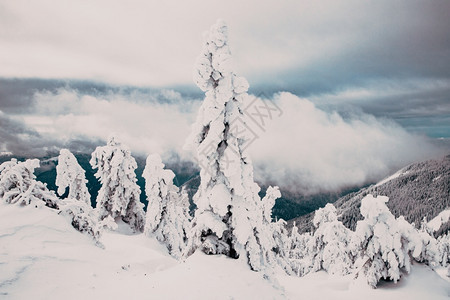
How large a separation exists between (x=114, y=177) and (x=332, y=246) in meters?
32.7

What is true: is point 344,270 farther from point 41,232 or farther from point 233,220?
point 41,232

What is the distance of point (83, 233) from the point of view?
18641mm

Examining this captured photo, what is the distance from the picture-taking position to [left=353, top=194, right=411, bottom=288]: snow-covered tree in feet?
70.9

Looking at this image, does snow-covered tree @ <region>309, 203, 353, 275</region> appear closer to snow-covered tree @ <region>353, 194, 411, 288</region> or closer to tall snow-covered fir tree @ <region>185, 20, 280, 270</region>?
snow-covered tree @ <region>353, 194, 411, 288</region>

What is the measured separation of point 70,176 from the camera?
37625 millimetres

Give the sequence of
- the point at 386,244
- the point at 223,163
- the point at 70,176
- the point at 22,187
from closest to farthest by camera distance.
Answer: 1. the point at 223,163
2. the point at 22,187
3. the point at 386,244
4. the point at 70,176

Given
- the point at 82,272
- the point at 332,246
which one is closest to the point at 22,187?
the point at 82,272

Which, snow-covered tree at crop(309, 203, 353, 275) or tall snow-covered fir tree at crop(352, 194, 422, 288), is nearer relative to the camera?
tall snow-covered fir tree at crop(352, 194, 422, 288)

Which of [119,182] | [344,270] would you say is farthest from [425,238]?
[119,182]

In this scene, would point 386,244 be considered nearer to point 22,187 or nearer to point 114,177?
point 22,187

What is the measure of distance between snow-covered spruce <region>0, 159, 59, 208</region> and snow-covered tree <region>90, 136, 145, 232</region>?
1377 centimetres

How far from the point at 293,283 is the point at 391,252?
11.0 m

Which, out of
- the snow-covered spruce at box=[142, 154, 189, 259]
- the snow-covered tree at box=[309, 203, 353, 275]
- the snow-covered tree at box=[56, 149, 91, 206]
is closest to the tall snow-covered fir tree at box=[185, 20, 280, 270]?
the snow-covered spruce at box=[142, 154, 189, 259]

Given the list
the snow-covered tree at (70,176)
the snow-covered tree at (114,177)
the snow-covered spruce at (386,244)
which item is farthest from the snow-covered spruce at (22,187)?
the snow-covered spruce at (386,244)
